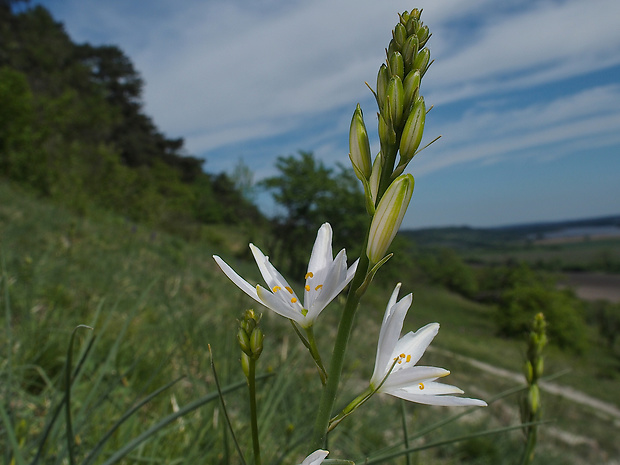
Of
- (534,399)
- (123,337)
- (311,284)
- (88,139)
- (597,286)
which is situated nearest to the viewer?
(311,284)

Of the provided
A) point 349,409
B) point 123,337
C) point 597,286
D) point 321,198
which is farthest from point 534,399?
point 597,286

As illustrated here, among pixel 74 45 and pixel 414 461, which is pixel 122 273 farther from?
pixel 74 45

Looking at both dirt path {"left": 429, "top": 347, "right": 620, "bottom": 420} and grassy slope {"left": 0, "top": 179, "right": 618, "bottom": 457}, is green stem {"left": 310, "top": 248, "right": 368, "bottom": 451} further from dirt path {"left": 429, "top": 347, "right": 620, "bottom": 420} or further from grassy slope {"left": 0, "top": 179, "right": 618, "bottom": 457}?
dirt path {"left": 429, "top": 347, "right": 620, "bottom": 420}

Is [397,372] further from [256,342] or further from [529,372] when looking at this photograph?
[529,372]

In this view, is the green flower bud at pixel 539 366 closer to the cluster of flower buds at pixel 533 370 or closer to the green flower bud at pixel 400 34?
the cluster of flower buds at pixel 533 370

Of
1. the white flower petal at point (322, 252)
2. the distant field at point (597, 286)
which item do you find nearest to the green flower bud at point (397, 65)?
the white flower petal at point (322, 252)
